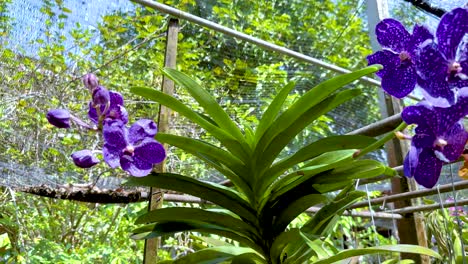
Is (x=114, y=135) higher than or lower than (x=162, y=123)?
lower

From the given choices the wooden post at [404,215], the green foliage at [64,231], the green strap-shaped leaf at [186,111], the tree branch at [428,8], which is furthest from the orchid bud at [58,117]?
the green foliage at [64,231]

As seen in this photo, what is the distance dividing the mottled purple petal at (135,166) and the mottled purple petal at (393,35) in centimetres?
27

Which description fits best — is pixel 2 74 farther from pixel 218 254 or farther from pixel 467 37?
pixel 467 37

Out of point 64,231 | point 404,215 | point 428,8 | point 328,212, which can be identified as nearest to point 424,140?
point 328,212

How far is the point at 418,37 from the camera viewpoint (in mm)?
338

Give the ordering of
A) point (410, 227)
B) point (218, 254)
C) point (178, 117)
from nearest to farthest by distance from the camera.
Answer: point (218, 254), point (410, 227), point (178, 117)

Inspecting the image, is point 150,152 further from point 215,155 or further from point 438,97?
point 438,97

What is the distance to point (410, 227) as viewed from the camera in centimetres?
111

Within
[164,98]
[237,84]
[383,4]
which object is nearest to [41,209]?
[237,84]

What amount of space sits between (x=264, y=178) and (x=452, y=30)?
1.05ft

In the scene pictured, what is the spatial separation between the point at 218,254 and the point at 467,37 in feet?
1.30

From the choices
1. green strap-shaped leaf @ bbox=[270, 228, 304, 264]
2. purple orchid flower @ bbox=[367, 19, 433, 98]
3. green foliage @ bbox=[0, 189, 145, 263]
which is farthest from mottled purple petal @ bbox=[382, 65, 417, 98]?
green foliage @ bbox=[0, 189, 145, 263]

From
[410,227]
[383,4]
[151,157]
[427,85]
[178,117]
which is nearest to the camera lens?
[427,85]

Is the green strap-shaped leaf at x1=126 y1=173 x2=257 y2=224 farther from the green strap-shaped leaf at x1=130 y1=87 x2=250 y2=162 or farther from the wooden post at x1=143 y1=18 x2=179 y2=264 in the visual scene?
the wooden post at x1=143 y1=18 x2=179 y2=264
